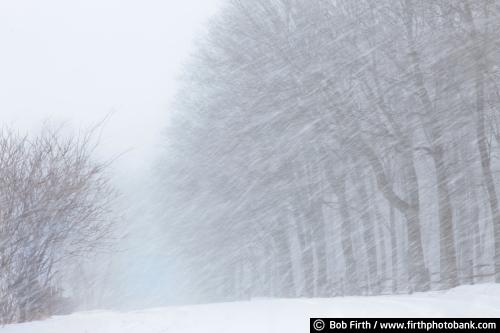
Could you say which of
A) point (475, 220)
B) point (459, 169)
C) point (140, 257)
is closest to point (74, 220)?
point (459, 169)

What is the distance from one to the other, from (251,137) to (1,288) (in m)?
12.2

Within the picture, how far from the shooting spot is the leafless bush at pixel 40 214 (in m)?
14.4

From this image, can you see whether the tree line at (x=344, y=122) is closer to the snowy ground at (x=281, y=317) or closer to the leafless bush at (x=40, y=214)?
the snowy ground at (x=281, y=317)

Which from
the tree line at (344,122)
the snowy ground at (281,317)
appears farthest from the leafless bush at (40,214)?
the tree line at (344,122)

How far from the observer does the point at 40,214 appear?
49.4ft

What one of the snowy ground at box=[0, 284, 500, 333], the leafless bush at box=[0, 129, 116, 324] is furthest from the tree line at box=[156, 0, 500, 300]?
the leafless bush at box=[0, 129, 116, 324]

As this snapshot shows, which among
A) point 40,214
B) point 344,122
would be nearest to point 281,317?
point 40,214

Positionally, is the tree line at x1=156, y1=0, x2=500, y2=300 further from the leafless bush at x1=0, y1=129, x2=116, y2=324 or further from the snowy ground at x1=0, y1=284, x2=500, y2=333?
the leafless bush at x1=0, y1=129, x2=116, y2=324

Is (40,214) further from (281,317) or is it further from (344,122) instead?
(344,122)

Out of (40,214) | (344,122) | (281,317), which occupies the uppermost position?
(344,122)

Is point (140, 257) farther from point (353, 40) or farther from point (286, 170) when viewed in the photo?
point (353, 40)

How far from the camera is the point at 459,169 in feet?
71.5

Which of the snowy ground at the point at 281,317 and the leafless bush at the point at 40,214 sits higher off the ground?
the leafless bush at the point at 40,214

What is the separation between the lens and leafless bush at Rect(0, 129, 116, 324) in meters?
14.4
